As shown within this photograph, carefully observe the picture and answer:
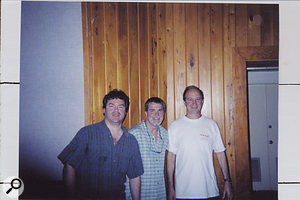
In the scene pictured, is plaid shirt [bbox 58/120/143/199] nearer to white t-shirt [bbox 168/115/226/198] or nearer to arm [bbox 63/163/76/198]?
arm [bbox 63/163/76/198]

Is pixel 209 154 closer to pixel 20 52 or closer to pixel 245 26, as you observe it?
pixel 245 26

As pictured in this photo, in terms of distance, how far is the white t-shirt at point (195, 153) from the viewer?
1207mm

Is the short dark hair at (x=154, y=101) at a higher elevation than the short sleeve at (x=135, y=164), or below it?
higher

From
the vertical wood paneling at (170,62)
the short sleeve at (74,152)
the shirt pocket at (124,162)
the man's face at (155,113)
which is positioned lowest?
the shirt pocket at (124,162)

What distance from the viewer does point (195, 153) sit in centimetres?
122

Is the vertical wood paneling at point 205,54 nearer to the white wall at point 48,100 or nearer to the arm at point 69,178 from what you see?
the white wall at point 48,100

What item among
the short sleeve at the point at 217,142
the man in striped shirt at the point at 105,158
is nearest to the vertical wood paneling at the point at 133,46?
the man in striped shirt at the point at 105,158

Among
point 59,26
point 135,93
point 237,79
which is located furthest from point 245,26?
point 59,26

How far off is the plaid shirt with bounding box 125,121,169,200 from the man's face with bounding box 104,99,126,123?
9cm

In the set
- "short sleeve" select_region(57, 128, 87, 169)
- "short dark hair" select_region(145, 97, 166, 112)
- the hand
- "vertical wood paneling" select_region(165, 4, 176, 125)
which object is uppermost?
"vertical wood paneling" select_region(165, 4, 176, 125)

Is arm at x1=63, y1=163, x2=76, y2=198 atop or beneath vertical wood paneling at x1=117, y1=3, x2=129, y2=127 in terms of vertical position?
beneath

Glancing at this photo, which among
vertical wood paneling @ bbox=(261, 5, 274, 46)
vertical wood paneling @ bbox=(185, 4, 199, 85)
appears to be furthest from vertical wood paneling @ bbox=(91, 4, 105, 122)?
vertical wood paneling @ bbox=(261, 5, 274, 46)

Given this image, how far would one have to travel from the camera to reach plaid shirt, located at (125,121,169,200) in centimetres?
118

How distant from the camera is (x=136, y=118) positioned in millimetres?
1216
